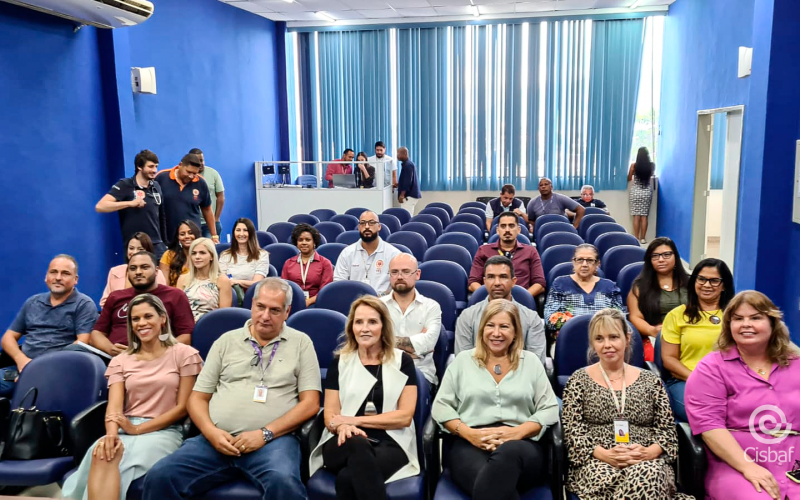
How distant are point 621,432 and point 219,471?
1683mm

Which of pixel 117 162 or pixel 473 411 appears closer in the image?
pixel 473 411

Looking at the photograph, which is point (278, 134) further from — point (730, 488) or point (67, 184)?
point (730, 488)

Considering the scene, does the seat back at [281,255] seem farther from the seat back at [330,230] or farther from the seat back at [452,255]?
the seat back at [330,230]

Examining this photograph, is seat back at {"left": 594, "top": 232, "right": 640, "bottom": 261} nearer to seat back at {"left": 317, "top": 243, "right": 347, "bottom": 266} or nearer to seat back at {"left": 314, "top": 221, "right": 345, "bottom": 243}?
seat back at {"left": 317, "top": 243, "right": 347, "bottom": 266}

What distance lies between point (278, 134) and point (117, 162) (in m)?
5.49

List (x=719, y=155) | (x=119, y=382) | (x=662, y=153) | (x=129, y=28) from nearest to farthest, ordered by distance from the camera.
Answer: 1. (x=119, y=382)
2. (x=129, y=28)
3. (x=719, y=155)
4. (x=662, y=153)

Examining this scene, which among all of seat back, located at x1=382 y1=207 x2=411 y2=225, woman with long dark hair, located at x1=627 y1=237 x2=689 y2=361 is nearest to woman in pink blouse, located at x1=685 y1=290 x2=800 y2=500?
woman with long dark hair, located at x1=627 y1=237 x2=689 y2=361

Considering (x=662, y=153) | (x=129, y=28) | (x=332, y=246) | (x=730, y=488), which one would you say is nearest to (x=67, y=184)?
(x=129, y=28)

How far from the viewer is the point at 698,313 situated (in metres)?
3.32

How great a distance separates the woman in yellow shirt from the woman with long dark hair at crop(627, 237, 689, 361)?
49 centimetres

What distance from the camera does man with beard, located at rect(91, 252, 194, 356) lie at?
3.74 m

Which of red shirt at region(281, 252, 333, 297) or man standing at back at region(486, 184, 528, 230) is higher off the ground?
man standing at back at region(486, 184, 528, 230)

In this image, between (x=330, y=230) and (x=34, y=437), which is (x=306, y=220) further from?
(x=34, y=437)

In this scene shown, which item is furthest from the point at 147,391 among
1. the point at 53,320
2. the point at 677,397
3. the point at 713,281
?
the point at 713,281
